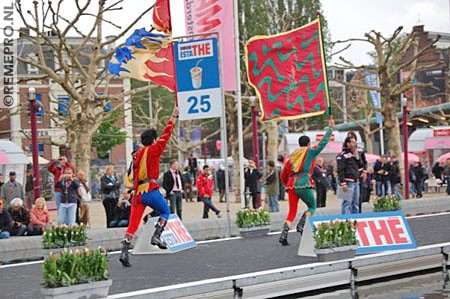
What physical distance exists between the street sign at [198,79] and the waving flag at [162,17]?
4440 mm

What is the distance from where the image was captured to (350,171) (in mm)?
18062

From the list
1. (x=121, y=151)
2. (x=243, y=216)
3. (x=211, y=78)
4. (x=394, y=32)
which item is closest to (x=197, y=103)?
(x=211, y=78)

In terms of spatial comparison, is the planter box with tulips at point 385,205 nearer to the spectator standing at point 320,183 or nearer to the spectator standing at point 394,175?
the spectator standing at point 320,183

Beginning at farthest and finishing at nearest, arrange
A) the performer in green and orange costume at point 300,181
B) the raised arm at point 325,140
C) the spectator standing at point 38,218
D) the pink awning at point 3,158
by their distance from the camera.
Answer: the pink awning at point 3,158
the spectator standing at point 38,218
the performer in green and orange costume at point 300,181
the raised arm at point 325,140

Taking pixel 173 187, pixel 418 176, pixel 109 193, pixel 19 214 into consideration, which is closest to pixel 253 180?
pixel 173 187

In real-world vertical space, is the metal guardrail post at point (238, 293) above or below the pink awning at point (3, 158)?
below

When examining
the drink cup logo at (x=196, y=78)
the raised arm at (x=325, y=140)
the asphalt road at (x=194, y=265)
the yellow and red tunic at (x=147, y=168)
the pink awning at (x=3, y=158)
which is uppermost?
the drink cup logo at (x=196, y=78)

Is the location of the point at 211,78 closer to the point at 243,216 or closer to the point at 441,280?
the point at 243,216

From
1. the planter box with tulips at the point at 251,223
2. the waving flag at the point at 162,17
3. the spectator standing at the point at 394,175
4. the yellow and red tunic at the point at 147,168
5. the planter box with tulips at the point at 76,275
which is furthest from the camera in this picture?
the spectator standing at the point at 394,175

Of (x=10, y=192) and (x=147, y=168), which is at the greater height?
(x=147, y=168)

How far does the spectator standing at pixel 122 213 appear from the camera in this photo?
22016 millimetres

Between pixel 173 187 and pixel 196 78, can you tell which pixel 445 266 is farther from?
pixel 173 187

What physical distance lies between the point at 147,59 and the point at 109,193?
421cm

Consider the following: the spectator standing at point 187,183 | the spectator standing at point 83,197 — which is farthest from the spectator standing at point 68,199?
the spectator standing at point 187,183
